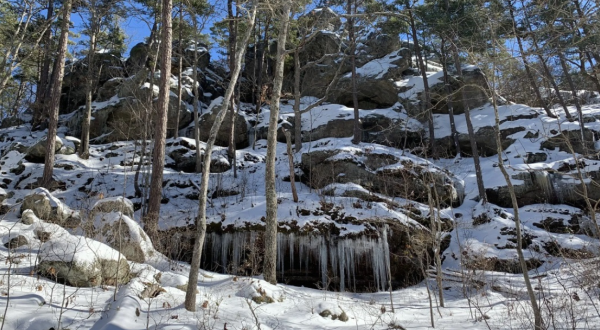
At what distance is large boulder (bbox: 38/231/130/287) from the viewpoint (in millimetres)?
5191

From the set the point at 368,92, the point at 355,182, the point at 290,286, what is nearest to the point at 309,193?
the point at 355,182

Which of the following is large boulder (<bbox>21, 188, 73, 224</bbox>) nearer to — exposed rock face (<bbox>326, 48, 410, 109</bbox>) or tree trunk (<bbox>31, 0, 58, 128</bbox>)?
tree trunk (<bbox>31, 0, 58, 128</bbox>)

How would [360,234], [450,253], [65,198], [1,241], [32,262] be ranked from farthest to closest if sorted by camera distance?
[65,198] → [450,253] → [360,234] → [1,241] → [32,262]

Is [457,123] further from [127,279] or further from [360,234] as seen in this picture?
[127,279]

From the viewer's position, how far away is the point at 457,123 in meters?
21.4

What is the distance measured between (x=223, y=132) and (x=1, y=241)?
14311mm

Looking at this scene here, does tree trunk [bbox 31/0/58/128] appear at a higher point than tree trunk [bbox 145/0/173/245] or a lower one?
higher

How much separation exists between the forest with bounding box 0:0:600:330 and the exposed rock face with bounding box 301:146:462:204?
0.30ft

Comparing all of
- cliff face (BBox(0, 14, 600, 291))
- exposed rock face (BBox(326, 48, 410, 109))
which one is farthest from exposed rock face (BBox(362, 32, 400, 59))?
exposed rock face (BBox(326, 48, 410, 109))

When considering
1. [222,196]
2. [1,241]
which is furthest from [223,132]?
[1,241]

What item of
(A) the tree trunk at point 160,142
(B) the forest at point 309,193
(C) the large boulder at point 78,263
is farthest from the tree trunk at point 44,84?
(C) the large boulder at point 78,263

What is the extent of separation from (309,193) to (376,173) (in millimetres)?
2947

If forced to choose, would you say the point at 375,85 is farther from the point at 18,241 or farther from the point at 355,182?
the point at 18,241

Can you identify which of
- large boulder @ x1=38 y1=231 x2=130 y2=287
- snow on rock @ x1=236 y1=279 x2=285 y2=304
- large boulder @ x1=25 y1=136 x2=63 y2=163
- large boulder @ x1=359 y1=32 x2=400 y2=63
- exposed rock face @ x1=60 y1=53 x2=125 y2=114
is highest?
large boulder @ x1=359 y1=32 x2=400 y2=63
